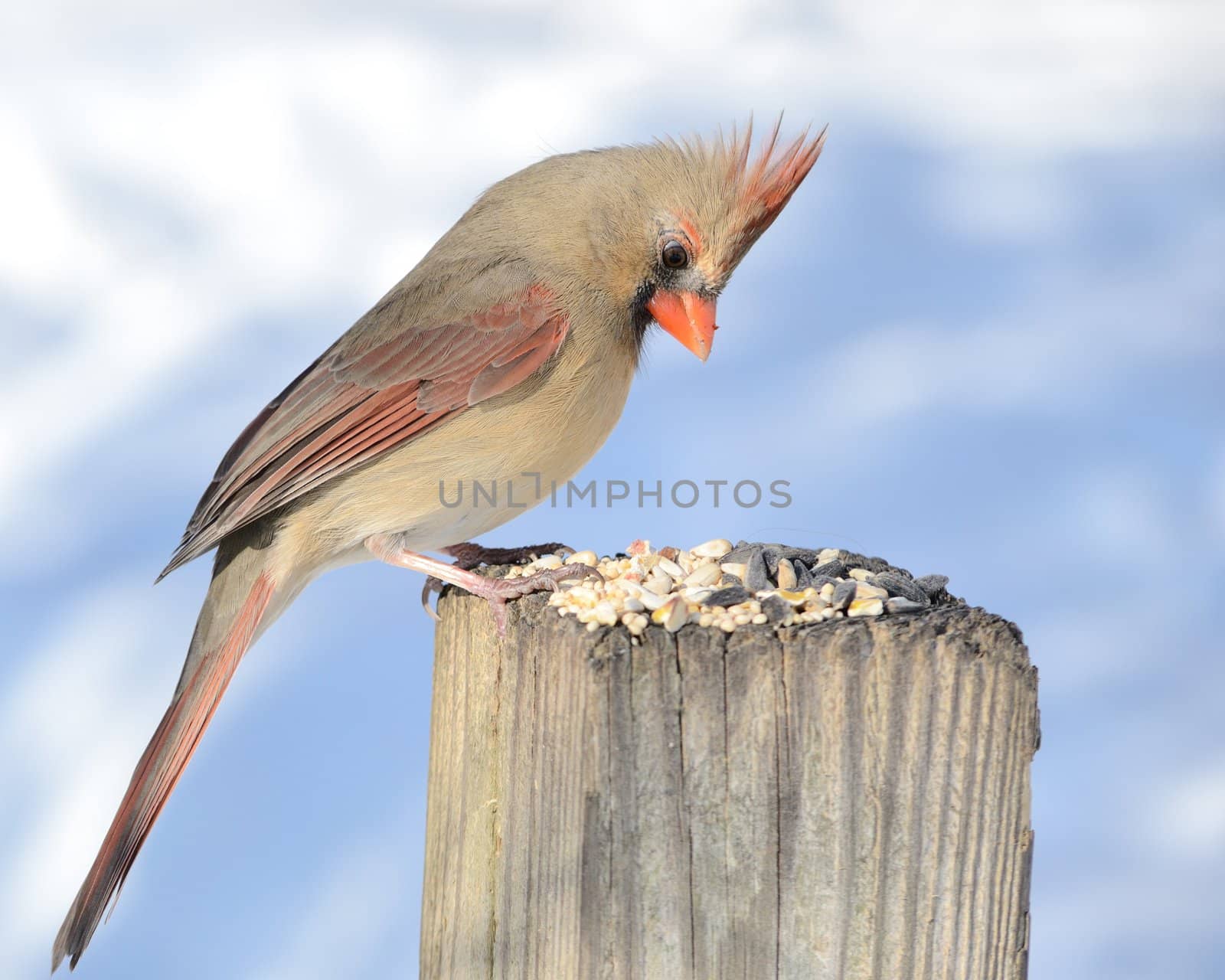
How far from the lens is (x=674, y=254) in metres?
3.54

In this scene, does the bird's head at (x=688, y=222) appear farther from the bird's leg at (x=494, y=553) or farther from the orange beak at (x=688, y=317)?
the bird's leg at (x=494, y=553)

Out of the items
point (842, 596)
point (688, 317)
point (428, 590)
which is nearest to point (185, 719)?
point (428, 590)

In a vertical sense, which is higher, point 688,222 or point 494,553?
point 688,222

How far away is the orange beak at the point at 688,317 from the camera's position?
3.51 meters

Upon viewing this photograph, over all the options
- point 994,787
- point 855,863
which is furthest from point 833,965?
point 994,787

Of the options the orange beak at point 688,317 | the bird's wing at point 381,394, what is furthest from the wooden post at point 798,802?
the orange beak at point 688,317

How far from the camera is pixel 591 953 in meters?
2.02

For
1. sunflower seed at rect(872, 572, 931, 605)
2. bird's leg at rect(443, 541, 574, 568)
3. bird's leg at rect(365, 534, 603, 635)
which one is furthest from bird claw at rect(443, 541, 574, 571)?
sunflower seed at rect(872, 572, 931, 605)

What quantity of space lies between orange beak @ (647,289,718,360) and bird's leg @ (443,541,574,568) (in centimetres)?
69

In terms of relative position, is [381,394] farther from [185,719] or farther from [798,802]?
[798,802]

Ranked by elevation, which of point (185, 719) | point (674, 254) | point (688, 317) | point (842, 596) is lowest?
point (185, 719)

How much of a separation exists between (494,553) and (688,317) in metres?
0.89

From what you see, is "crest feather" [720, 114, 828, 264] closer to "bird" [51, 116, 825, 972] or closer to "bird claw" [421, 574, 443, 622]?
"bird" [51, 116, 825, 972]

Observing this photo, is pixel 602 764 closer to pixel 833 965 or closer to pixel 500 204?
pixel 833 965
